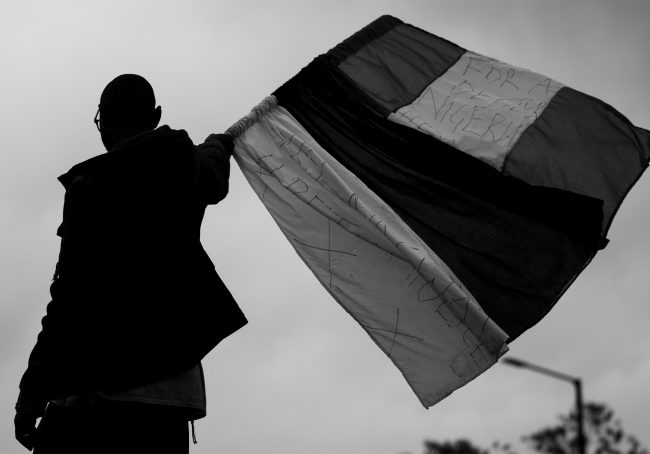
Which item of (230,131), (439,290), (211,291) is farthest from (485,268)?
(211,291)

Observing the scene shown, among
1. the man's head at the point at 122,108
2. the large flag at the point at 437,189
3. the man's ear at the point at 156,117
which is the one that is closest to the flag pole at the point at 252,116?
the large flag at the point at 437,189

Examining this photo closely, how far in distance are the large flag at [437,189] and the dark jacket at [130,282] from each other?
69.4 inches

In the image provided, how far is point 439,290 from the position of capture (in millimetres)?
6418

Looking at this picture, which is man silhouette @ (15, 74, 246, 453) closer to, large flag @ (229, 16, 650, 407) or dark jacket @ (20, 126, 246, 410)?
dark jacket @ (20, 126, 246, 410)

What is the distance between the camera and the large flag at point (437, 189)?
640 cm

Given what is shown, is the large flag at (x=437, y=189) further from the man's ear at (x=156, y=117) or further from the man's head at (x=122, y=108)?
the man's head at (x=122, y=108)

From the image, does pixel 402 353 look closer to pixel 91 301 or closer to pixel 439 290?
pixel 439 290

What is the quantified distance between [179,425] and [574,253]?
3.00 metres

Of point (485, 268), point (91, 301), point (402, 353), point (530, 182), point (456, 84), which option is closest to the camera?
point (91, 301)

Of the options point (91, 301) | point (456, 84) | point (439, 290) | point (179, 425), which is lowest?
point (179, 425)

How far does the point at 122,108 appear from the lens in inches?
205

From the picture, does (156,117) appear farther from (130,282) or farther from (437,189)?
(437,189)

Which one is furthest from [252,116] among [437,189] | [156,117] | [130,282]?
[130,282]

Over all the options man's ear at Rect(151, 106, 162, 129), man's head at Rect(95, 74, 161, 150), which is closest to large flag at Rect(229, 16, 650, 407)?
man's ear at Rect(151, 106, 162, 129)
